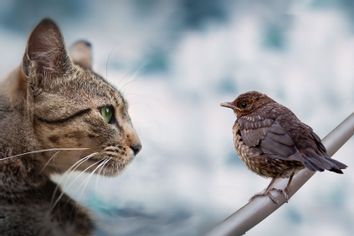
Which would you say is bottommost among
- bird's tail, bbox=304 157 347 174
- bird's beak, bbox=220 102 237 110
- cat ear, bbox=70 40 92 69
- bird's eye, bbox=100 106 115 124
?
bird's tail, bbox=304 157 347 174

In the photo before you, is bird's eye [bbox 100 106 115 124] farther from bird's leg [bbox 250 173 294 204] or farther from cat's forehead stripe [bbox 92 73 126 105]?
bird's leg [bbox 250 173 294 204]

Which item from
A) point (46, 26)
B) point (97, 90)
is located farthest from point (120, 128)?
point (46, 26)

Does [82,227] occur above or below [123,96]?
below

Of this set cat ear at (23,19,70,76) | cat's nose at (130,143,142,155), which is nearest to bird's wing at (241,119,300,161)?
cat's nose at (130,143,142,155)

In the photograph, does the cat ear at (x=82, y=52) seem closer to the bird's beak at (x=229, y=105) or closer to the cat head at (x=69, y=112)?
the cat head at (x=69, y=112)

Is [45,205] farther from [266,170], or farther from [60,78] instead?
[266,170]

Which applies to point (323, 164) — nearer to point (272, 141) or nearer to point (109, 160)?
point (272, 141)
